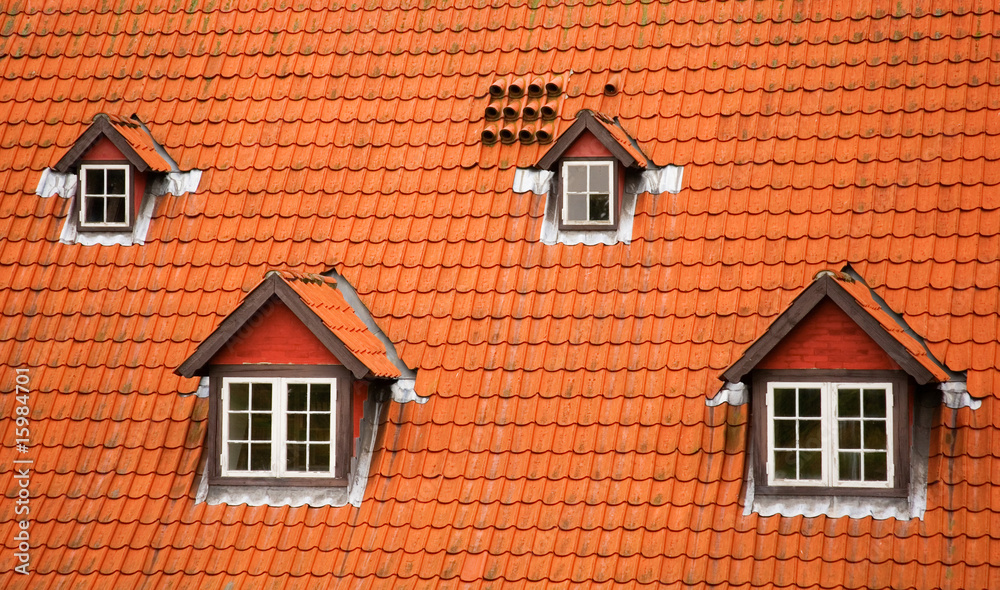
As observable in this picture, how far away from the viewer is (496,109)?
48.2 feet

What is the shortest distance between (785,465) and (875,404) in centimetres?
103

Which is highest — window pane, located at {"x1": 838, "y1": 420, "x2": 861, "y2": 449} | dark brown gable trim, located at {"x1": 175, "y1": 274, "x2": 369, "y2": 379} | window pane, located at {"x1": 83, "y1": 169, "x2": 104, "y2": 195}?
window pane, located at {"x1": 83, "y1": 169, "x2": 104, "y2": 195}

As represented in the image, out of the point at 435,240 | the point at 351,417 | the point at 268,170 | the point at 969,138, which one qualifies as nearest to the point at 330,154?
the point at 268,170

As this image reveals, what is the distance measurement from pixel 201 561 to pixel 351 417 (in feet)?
6.61

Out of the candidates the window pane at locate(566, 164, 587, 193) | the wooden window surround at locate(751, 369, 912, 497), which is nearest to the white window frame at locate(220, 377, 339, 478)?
the window pane at locate(566, 164, 587, 193)

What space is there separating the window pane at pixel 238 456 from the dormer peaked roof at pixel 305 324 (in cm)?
84

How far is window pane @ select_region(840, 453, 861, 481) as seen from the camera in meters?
11.7

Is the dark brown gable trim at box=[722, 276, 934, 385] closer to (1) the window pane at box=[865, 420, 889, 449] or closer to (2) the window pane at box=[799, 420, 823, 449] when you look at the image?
(1) the window pane at box=[865, 420, 889, 449]

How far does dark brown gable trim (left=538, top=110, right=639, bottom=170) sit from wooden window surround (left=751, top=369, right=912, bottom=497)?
3069mm

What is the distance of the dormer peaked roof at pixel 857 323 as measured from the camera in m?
11.4

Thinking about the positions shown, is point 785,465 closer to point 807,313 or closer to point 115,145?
point 807,313

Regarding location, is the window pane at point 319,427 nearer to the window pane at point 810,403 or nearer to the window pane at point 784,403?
the window pane at point 784,403

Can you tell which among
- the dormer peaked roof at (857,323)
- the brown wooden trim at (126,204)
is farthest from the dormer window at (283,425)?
the dormer peaked roof at (857,323)

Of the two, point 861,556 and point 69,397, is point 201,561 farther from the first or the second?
point 861,556
